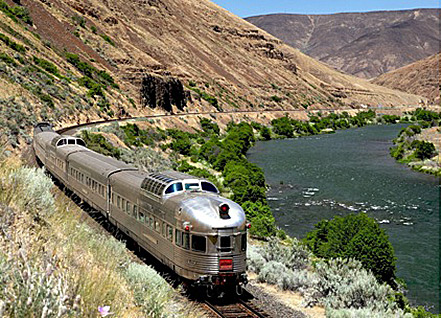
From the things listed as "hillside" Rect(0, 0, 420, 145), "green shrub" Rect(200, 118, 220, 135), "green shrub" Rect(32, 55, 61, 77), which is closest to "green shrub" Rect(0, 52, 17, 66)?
"hillside" Rect(0, 0, 420, 145)

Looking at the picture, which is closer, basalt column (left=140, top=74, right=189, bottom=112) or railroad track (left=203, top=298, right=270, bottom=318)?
railroad track (left=203, top=298, right=270, bottom=318)

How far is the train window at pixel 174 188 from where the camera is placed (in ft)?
44.5

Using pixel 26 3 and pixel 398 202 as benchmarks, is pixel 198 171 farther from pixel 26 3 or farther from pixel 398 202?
pixel 26 3

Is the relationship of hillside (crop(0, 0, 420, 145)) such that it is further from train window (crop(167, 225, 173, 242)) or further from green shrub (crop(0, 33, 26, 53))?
train window (crop(167, 225, 173, 242))

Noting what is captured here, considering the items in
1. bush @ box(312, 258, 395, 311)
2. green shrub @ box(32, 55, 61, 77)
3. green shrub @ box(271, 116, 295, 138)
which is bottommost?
green shrub @ box(271, 116, 295, 138)

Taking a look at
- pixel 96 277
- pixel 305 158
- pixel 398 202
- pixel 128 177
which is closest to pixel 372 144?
pixel 305 158

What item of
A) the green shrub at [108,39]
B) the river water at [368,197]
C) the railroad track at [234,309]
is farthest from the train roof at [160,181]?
the green shrub at [108,39]

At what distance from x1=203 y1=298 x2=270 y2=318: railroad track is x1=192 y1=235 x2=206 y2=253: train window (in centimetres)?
135

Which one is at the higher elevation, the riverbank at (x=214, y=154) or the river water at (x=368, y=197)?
the riverbank at (x=214, y=154)

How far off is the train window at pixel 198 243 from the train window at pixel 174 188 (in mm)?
1923

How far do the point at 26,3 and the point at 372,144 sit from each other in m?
61.2

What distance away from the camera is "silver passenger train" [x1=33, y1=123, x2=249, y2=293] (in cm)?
1203

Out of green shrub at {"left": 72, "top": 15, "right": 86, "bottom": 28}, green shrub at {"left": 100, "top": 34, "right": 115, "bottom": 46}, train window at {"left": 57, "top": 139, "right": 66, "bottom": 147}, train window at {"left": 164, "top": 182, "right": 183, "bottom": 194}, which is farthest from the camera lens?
green shrub at {"left": 100, "top": 34, "right": 115, "bottom": 46}

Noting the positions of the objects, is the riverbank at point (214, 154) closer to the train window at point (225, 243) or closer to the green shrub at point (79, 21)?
the train window at point (225, 243)
